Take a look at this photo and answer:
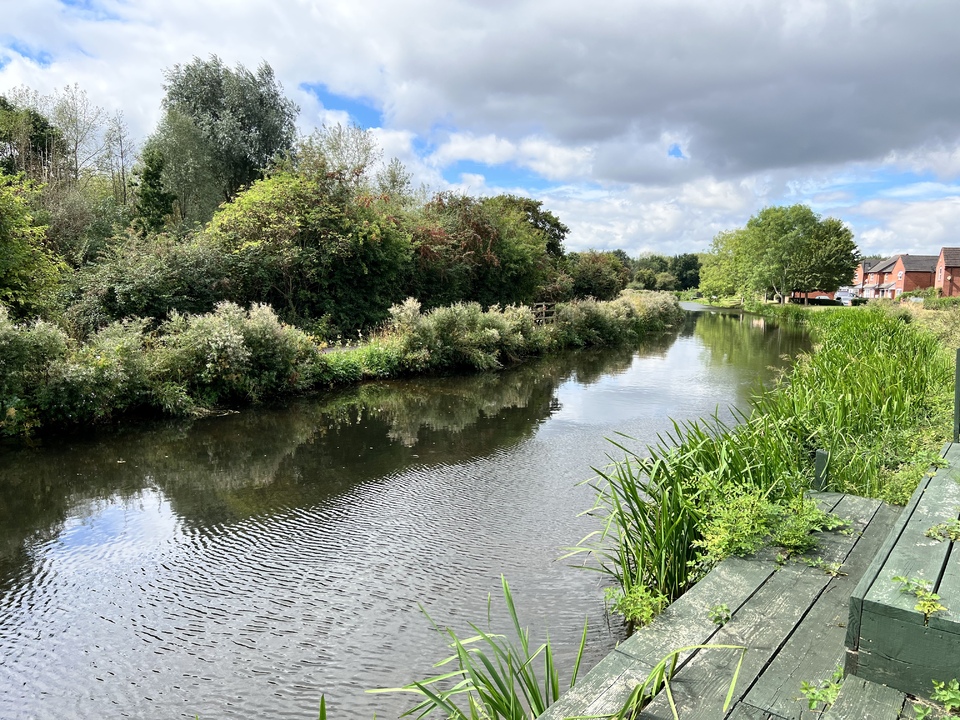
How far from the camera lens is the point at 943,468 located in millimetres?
3834

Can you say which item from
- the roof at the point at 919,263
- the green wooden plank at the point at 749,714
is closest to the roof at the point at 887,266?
the roof at the point at 919,263

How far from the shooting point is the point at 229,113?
2666 cm

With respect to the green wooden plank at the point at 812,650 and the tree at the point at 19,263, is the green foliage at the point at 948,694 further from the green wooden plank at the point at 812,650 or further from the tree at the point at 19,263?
the tree at the point at 19,263

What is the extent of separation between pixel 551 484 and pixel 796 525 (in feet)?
12.1

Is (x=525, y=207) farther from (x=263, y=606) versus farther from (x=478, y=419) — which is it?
(x=263, y=606)

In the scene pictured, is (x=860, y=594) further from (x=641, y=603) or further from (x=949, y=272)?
(x=949, y=272)

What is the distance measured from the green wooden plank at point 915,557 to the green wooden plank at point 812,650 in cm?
41

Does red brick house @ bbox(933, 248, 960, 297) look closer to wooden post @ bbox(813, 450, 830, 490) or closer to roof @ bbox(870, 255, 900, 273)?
roof @ bbox(870, 255, 900, 273)

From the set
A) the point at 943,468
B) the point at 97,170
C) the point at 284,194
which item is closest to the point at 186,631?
the point at 943,468

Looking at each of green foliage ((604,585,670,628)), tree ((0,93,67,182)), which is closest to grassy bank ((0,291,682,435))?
green foliage ((604,585,670,628))

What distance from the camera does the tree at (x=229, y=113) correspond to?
2670 centimetres

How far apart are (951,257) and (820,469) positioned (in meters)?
68.5

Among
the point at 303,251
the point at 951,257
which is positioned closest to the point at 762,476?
the point at 303,251

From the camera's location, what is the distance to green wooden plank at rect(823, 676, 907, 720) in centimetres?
189
